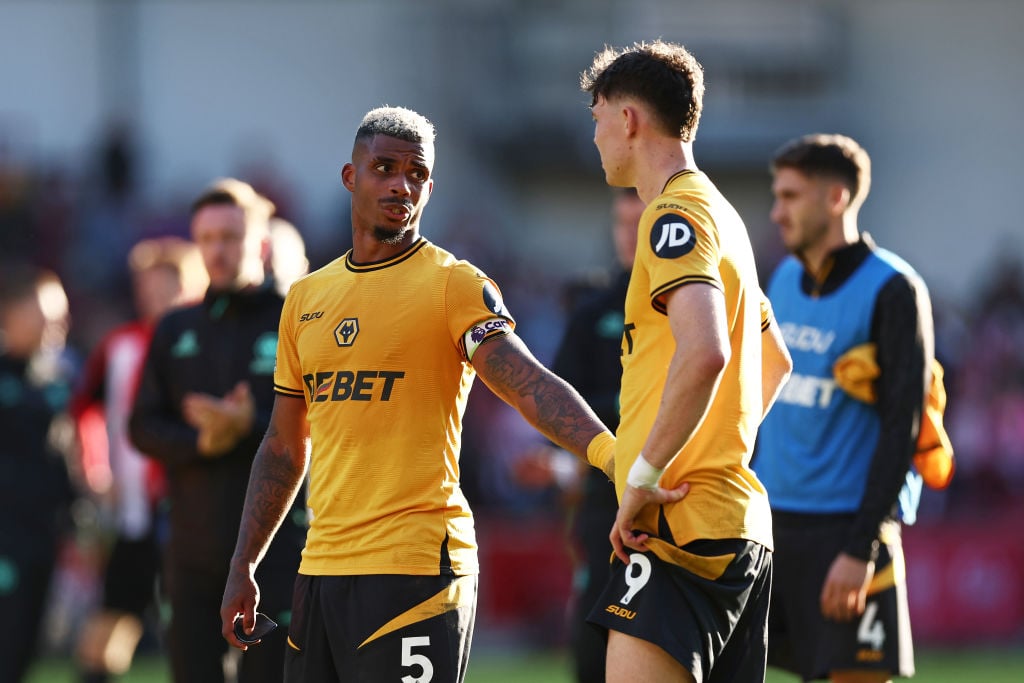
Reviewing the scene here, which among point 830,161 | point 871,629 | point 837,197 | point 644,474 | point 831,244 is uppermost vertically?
point 830,161

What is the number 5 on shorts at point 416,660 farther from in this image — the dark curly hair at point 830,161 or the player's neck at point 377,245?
the dark curly hair at point 830,161

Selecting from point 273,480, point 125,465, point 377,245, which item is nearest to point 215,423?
point 273,480

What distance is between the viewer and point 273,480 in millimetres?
5172

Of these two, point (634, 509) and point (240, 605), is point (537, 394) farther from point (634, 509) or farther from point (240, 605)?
point (240, 605)

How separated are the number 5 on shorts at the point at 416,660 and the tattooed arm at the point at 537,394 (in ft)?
2.39

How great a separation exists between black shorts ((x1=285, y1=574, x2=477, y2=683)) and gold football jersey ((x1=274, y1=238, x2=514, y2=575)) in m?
0.05

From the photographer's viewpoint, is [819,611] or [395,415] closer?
[395,415]

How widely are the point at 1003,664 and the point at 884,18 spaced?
44.4 ft

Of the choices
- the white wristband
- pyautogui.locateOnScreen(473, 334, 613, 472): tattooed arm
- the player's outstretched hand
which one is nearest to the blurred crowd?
the player's outstretched hand

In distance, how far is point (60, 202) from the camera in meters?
17.8

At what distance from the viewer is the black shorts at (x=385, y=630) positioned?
4.66 meters

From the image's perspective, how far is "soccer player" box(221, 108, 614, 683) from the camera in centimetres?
468

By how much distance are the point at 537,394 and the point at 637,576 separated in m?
0.63

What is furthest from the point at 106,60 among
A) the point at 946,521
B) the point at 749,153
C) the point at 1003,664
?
the point at 1003,664
